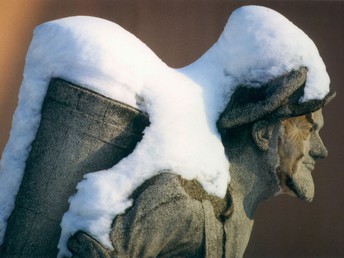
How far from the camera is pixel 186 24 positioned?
443cm

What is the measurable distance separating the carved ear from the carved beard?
5cm

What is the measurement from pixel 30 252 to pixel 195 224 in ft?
1.74

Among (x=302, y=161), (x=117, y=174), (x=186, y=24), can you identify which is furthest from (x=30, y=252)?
(x=186, y=24)

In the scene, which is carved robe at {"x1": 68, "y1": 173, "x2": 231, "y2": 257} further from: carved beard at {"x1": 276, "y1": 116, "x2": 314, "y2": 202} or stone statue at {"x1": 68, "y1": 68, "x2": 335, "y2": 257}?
carved beard at {"x1": 276, "y1": 116, "x2": 314, "y2": 202}

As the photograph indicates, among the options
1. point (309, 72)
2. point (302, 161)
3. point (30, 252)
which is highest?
point (309, 72)

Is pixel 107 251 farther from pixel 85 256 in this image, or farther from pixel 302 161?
pixel 302 161

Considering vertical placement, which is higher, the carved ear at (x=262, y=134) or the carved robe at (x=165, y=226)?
the carved ear at (x=262, y=134)

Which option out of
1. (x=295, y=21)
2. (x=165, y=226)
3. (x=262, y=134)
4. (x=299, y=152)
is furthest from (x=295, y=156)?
(x=295, y=21)

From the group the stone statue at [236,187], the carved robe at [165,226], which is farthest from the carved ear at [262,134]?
the carved robe at [165,226]

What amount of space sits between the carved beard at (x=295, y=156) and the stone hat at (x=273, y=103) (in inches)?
3.3

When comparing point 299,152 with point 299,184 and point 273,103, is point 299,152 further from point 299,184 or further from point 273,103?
point 273,103

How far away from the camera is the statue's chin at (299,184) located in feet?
8.14

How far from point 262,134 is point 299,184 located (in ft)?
0.73

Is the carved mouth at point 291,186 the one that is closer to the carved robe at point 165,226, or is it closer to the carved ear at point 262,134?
the carved ear at point 262,134
